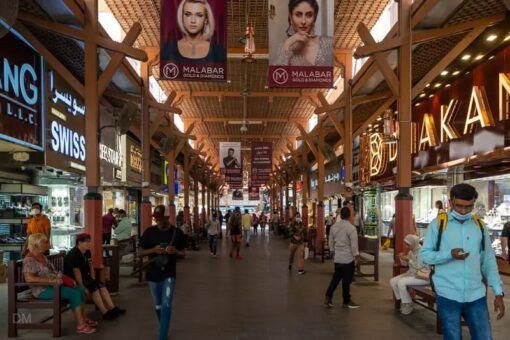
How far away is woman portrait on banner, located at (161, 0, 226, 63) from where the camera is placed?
36.7 ft

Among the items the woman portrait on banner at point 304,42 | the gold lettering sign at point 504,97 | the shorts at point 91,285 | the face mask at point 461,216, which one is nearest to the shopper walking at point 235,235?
the woman portrait on banner at point 304,42

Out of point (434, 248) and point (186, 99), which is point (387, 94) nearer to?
point (434, 248)

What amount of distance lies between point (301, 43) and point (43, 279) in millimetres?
6736

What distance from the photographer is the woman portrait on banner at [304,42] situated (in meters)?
11.1

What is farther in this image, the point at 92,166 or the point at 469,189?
the point at 92,166

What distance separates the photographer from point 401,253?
32.9ft

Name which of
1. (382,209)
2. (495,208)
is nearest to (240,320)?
(495,208)

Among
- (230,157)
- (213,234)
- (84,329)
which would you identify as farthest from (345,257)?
(230,157)

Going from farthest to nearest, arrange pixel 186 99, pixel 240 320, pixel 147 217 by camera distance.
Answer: pixel 186 99 → pixel 147 217 → pixel 240 320

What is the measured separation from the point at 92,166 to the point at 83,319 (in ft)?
11.8

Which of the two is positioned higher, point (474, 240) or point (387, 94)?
point (387, 94)

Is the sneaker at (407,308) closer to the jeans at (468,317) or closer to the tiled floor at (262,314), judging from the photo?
the tiled floor at (262,314)

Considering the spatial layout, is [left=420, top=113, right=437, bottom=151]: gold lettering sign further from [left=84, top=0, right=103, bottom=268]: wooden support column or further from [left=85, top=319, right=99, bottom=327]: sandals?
[left=85, top=319, right=99, bottom=327]: sandals

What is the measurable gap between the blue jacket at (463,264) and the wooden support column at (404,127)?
6.08m
